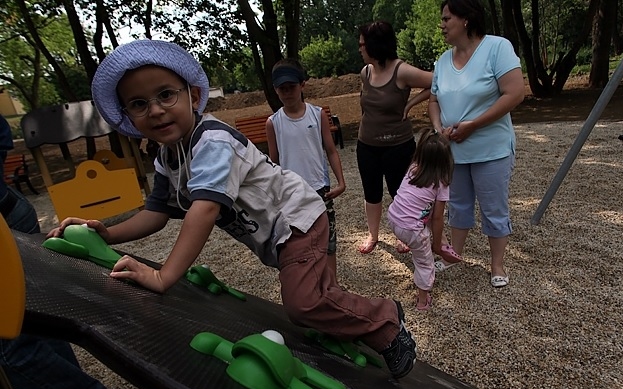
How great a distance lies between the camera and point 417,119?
1165cm

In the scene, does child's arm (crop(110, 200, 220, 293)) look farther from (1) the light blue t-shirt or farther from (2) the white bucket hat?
(1) the light blue t-shirt

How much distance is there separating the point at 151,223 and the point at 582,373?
72.8 inches

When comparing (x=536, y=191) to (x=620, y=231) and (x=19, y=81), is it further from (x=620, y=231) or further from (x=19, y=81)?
(x=19, y=81)

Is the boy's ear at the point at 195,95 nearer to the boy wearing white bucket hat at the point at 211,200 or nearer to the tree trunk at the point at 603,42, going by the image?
the boy wearing white bucket hat at the point at 211,200

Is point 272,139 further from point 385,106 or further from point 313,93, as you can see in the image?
point 313,93

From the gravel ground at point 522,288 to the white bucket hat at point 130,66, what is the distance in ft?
5.32

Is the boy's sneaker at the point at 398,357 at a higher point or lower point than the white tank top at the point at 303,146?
lower

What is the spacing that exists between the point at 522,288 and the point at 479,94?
3.89 feet

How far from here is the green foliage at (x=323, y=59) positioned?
3778 cm

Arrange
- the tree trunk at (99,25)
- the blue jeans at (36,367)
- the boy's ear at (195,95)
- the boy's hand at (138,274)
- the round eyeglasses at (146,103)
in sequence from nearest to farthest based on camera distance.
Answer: the boy's hand at (138,274), the round eyeglasses at (146,103), the boy's ear at (195,95), the blue jeans at (36,367), the tree trunk at (99,25)

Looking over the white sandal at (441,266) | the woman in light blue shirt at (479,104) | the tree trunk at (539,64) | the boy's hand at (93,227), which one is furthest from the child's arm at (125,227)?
the tree trunk at (539,64)

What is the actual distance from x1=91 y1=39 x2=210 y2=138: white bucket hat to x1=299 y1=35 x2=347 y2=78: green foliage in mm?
37893

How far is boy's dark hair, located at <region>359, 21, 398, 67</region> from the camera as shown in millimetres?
2559

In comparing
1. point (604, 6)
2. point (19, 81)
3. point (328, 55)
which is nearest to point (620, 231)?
point (604, 6)
